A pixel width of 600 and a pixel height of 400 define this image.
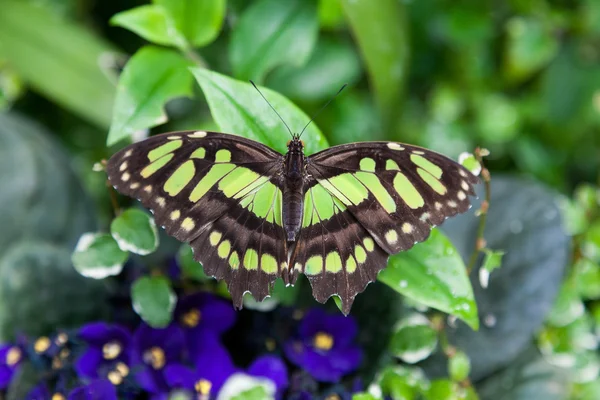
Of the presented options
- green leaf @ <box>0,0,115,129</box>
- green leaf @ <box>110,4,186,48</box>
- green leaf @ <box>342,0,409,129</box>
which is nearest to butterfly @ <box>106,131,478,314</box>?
green leaf @ <box>110,4,186,48</box>

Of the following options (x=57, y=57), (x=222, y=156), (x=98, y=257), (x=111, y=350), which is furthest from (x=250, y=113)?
(x=57, y=57)

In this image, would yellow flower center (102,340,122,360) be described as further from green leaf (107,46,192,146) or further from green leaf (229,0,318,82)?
green leaf (229,0,318,82)

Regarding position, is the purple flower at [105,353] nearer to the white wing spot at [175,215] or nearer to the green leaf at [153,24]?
the white wing spot at [175,215]

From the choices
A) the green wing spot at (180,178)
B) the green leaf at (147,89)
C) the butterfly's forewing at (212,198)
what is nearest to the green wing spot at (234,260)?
the butterfly's forewing at (212,198)

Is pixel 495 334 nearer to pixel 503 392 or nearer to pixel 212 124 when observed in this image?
pixel 503 392

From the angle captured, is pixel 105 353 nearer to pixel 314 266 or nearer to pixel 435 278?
pixel 314 266

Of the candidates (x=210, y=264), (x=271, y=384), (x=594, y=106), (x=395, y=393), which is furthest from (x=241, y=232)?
(x=594, y=106)
